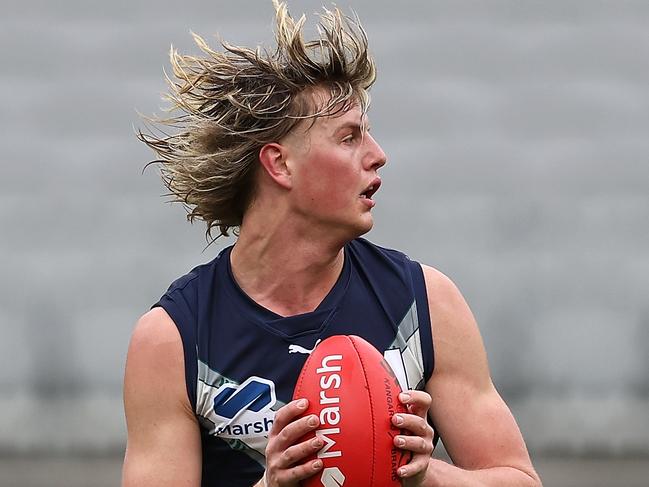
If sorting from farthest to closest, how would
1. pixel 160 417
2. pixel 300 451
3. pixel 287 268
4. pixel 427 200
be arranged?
1. pixel 427 200
2. pixel 287 268
3. pixel 160 417
4. pixel 300 451

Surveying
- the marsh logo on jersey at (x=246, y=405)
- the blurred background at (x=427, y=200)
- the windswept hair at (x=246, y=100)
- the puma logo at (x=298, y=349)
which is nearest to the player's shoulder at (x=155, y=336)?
the marsh logo on jersey at (x=246, y=405)

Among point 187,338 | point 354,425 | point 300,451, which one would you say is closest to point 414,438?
point 354,425

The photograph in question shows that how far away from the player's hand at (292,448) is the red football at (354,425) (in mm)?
35

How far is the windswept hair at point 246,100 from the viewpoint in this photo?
3777 millimetres

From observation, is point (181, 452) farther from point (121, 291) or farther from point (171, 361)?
point (121, 291)

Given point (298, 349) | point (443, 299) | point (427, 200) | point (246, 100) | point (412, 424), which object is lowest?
point (412, 424)

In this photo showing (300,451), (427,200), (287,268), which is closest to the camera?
(300,451)

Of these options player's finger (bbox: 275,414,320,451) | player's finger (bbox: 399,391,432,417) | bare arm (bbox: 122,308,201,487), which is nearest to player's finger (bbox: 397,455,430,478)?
player's finger (bbox: 399,391,432,417)

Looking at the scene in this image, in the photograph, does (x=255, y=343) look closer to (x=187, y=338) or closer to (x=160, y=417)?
(x=187, y=338)

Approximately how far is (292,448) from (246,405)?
21.7 inches

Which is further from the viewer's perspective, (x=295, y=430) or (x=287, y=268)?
(x=287, y=268)

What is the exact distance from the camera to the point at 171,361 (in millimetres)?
3641

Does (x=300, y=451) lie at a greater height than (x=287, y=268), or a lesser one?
lesser

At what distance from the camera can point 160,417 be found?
3637 mm
